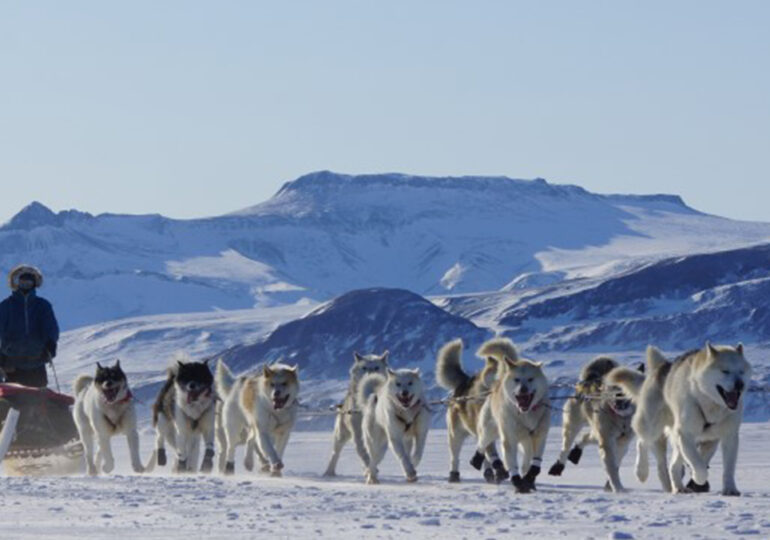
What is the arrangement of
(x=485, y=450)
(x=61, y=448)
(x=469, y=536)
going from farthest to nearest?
(x=61, y=448)
(x=485, y=450)
(x=469, y=536)

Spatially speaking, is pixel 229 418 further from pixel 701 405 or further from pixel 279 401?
pixel 701 405

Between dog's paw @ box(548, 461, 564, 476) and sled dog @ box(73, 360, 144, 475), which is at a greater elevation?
sled dog @ box(73, 360, 144, 475)

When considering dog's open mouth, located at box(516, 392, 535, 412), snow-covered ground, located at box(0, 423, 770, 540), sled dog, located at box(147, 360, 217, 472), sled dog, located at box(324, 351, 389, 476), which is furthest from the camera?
sled dog, located at box(324, 351, 389, 476)

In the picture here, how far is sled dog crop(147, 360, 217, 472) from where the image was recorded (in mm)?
14633

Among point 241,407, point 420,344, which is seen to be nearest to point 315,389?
point 420,344

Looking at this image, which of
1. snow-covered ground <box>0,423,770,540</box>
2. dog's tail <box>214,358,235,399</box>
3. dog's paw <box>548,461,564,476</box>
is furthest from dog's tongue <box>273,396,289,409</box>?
dog's paw <box>548,461,564,476</box>

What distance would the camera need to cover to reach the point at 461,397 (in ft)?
46.8

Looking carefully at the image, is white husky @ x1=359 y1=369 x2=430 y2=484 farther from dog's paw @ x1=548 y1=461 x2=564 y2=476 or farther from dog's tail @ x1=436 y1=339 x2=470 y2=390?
dog's paw @ x1=548 y1=461 x2=564 y2=476

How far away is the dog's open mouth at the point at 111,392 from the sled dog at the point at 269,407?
1.13 meters

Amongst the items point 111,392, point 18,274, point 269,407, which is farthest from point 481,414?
point 18,274

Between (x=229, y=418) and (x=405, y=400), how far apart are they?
2397 mm

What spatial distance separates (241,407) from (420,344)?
134 metres

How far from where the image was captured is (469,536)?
8750 mm

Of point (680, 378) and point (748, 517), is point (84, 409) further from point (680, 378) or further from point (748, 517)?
point (748, 517)
